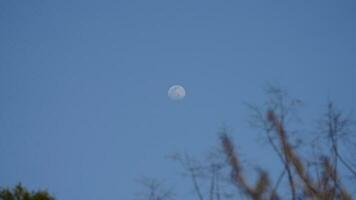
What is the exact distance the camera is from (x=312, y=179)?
66.0 ft

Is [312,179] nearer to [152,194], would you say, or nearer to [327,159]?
[327,159]

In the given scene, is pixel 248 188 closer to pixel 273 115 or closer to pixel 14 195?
pixel 273 115

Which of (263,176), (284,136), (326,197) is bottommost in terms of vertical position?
(326,197)

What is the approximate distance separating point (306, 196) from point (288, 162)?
54.6 inches

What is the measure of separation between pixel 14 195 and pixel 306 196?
1024 cm

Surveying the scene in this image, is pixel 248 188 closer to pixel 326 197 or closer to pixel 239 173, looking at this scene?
pixel 239 173

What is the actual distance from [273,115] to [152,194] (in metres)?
5.33

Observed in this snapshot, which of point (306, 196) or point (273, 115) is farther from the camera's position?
point (273, 115)

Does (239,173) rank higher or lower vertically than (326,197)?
higher

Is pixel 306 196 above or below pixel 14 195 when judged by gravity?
below

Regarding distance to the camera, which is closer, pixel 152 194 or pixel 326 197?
pixel 326 197

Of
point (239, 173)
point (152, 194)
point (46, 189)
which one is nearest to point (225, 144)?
point (239, 173)

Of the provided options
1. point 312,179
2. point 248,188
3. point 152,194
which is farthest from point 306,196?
point 152,194

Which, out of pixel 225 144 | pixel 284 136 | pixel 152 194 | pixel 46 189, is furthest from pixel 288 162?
pixel 46 189
